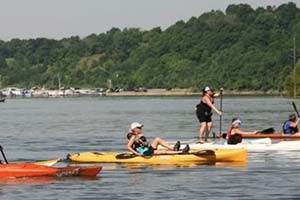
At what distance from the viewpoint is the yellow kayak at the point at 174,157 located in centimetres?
3093

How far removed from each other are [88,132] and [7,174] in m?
29.1

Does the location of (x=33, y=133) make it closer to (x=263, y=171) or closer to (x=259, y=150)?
(x=259, y=150)

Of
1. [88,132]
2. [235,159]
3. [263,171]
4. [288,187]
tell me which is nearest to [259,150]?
[235,159]

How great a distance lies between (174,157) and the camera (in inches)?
1221

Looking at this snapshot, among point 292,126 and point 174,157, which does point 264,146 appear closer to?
point 292,126

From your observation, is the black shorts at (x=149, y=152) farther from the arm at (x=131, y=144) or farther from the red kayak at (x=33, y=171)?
the red kayak at (x=33, y=171)

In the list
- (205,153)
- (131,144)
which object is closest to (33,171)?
(131,144)

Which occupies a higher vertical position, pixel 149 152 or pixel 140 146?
pixel 140 146

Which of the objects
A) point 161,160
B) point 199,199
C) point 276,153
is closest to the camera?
point 199,199

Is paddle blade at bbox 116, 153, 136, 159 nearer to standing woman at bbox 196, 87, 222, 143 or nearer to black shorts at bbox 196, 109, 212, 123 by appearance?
standing woman at bbox 196, 87, 222, 143

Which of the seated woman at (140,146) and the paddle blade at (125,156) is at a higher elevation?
the seated woman at (140,146)

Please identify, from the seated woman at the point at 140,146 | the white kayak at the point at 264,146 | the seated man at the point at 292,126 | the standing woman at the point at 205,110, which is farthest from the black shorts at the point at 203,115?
the seated woman at the point at 140,146

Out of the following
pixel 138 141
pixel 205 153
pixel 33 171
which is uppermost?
pixel 138 141

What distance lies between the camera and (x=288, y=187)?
25.4 metres
